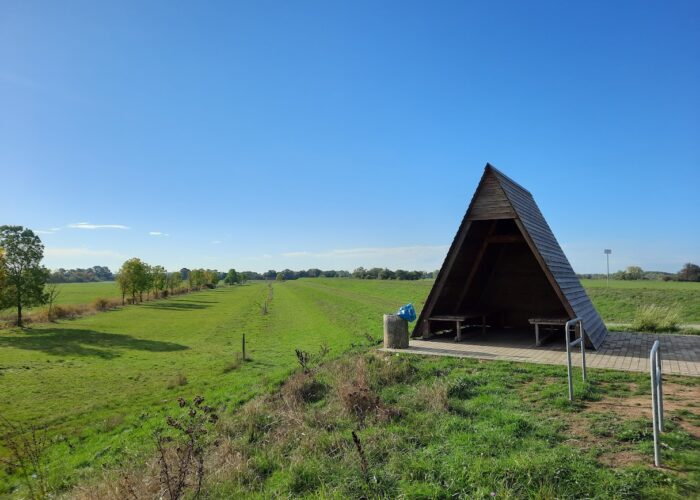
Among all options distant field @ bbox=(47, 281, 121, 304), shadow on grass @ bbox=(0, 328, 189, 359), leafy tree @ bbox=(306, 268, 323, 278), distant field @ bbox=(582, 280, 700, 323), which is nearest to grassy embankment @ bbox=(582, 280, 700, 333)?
distant field @ bbox=(582, 280, 700, 323)

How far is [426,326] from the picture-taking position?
464 inches

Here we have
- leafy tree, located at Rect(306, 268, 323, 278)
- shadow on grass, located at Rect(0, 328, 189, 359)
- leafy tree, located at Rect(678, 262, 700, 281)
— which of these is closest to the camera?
shadow on grass, located at Rect(0, 328, 189, 359)

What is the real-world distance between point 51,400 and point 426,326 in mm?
11440

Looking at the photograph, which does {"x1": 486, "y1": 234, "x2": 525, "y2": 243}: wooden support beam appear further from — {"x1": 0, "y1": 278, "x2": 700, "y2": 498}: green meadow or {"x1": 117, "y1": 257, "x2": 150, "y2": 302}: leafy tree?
{"x1": 117, "y1": 257, "x2": 150, "y2": 302}: leafy tree

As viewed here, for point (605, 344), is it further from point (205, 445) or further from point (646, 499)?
point (205, 445)

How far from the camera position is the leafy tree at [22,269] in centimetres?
3009

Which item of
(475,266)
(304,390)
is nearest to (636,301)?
(475,266)

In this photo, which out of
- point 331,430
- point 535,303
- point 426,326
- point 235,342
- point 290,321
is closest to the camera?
point 331,430

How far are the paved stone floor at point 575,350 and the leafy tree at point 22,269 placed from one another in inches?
1253

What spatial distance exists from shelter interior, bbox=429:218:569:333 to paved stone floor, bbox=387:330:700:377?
77 centimetres

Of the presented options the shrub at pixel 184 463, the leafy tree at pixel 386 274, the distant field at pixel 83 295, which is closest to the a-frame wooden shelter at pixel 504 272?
the shrub at pixel 184 463

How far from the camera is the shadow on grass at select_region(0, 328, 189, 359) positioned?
20.4m

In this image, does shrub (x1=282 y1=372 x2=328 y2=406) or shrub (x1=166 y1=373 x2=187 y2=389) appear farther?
shrub (x1=166 y1=373 x2=187 y2=389)

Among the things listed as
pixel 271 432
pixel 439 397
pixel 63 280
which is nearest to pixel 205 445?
pixel 271 432
